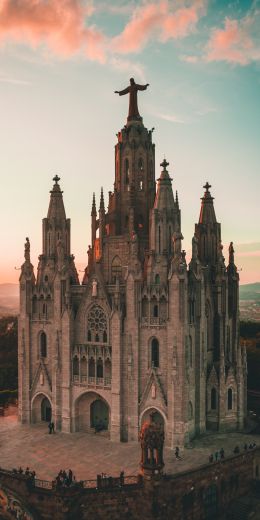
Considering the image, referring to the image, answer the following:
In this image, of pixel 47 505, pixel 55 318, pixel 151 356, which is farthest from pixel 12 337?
pixel 47 505

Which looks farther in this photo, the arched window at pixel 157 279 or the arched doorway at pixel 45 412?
the arched doorway at pixel 45 412

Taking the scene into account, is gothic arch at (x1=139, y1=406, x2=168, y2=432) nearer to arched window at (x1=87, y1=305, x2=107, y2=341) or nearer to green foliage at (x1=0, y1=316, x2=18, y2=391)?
arched window at (x1=87, y1=305, x2=107, y2=341)

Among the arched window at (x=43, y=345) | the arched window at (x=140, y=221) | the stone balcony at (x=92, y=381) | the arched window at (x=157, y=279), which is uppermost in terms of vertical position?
the arched window at (x=140, y=221)

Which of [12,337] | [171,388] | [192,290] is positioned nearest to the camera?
[171,388]

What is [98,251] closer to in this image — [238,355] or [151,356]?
[151,356]

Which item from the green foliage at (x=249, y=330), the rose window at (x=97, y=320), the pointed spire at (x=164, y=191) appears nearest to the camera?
the pointed spire at (x=164, y=191)

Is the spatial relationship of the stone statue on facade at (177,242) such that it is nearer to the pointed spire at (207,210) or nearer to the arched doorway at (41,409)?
the pointed spire at (207,210)

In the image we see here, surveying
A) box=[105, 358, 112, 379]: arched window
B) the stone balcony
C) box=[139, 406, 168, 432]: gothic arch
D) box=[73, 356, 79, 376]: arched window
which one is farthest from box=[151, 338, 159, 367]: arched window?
box=[73, 356, 79, 376]: arched window

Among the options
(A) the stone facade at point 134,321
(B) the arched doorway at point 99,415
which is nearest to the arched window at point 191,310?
(A) the stone facade at point 134,321
